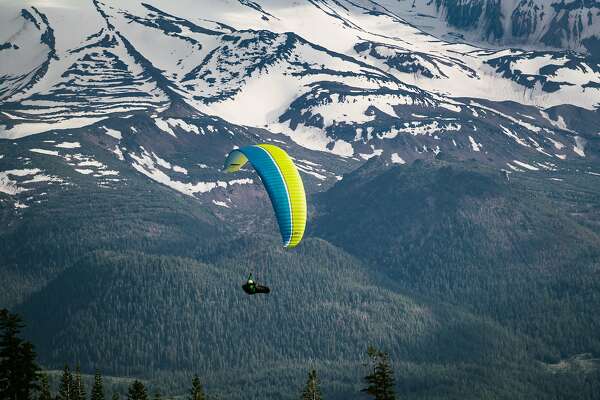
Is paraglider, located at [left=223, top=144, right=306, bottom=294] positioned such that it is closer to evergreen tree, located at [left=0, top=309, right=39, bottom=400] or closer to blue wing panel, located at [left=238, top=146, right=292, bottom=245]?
blue wing panel, located at [left=238, top=146, right=292, bottom=245]

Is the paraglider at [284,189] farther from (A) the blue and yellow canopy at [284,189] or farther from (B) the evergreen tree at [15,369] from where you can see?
(B) the evergreen tree at [15,369]

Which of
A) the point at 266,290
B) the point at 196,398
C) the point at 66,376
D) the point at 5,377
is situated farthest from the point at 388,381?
the point at 66,376

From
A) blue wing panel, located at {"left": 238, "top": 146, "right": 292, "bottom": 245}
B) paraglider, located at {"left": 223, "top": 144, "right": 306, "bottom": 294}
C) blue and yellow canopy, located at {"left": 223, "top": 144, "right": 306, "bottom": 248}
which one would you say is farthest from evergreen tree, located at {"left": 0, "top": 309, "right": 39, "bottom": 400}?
blue wing panel, located at {"left": 238, "top": 146, "right": 292, "bottom": 245}

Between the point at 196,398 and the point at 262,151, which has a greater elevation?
the point at 262,151

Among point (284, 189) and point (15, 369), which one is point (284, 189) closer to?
point (284, 189)

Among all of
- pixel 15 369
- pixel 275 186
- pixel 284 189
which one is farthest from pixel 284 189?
pixel 15 369

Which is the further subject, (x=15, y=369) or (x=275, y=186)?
(x=275, y=186)

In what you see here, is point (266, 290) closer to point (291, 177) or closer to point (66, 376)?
point (291, 177)

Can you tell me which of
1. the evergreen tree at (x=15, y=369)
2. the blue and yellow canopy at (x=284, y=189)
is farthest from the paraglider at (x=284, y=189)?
the evergreen tree at (x=15, y=369)
